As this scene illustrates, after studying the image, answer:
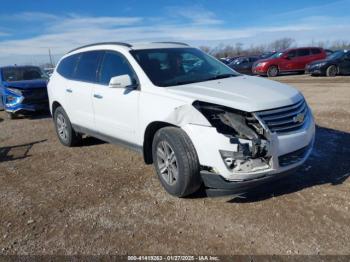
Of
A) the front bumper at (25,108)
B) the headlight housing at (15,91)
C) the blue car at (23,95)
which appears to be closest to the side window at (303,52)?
the blue car at (23,95)

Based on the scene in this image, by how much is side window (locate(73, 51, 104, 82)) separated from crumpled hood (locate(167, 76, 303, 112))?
183 centimetres

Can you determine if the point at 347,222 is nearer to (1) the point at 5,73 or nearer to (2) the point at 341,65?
(1) the point at 5,73

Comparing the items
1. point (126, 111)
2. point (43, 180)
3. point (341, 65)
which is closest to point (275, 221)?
point (126, 111)

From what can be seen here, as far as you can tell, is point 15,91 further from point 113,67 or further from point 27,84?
point 113,67

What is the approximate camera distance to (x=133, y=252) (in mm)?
3260

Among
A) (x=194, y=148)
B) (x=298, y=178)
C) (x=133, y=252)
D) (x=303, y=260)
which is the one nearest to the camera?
(x=303, y=260)

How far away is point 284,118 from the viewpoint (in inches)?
151

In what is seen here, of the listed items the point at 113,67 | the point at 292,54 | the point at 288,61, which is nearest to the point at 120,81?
the point at 113,67

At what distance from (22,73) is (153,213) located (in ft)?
30.8

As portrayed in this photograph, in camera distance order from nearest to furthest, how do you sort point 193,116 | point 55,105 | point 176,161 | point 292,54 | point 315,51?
point 193,116, point 176,161, point 55,105, point 292,54, point 315,51

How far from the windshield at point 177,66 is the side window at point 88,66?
36.8 inches

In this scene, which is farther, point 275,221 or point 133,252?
point 275,221

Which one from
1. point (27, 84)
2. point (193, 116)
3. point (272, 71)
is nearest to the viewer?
point (193, 116)

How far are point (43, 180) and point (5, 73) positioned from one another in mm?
7476
